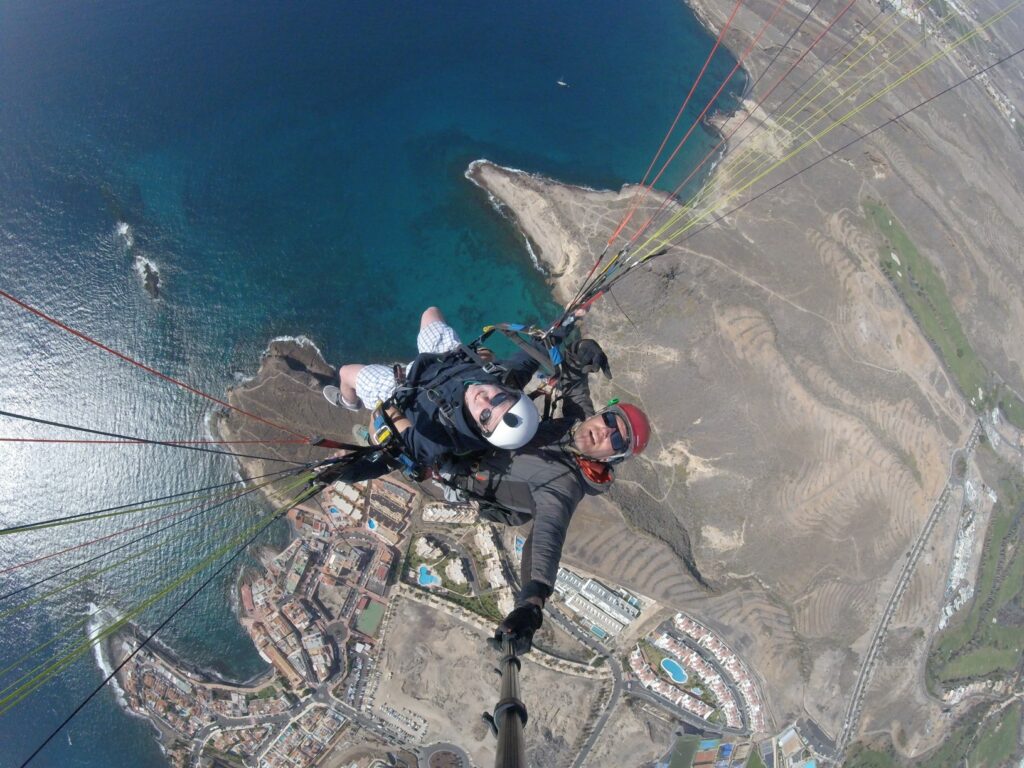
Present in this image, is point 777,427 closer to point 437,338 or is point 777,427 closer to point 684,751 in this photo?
point 684,751

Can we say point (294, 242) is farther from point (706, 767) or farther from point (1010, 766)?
point (1010, 766)

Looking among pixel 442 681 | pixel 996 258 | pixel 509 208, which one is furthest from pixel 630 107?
pixel 442 681

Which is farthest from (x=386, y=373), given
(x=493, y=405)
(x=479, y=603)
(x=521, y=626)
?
(x=479, y=603)

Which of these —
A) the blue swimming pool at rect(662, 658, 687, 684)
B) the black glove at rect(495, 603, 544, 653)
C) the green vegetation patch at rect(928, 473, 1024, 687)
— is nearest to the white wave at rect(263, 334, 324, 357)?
the black glove at rect(495, 603, 544, 653)

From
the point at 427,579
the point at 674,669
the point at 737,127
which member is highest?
the point at 737,127

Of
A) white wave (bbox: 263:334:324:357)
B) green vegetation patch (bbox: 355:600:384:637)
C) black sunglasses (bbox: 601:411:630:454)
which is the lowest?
green vegetation patch (bbox: 355:600:384:637)

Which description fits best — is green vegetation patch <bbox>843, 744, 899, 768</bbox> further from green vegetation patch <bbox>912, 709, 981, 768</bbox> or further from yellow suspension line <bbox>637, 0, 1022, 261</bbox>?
yellow suspension line <bbox>637, 0, 1022, 261</bbox>
